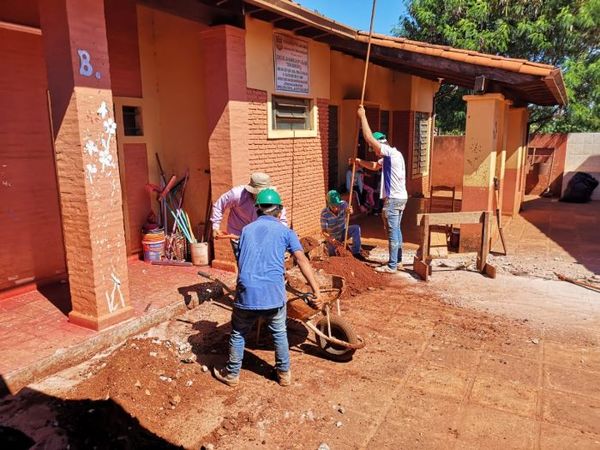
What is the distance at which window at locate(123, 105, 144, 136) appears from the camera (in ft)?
23.1

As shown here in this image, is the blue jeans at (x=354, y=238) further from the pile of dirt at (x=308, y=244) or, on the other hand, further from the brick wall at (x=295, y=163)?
the brick wall at (x=295, y=163)

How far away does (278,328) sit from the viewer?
13.1ft

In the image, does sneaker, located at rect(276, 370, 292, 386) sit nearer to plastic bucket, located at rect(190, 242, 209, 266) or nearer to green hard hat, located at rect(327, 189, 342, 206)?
plastic bucket, located at rect(190, 242, 209, 266)

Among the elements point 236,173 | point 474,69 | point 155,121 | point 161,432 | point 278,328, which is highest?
point 474,69

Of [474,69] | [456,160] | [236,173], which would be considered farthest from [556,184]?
[236,173]

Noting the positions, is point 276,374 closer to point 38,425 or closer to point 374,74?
point 38,425

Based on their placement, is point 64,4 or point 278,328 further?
point 64,4

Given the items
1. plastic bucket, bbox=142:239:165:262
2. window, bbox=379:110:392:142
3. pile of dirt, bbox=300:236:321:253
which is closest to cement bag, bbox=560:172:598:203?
window, bbox=379:110:392:142

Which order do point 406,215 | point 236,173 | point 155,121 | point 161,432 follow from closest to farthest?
point 161,432 < point 236,173 < point 155,121 < point 406,215

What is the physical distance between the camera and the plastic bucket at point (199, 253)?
7.21 meters

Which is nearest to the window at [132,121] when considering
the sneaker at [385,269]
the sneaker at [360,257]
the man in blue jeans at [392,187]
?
the man in blue jeans at [392,187]

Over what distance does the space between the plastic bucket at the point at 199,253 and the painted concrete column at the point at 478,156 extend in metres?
4.45

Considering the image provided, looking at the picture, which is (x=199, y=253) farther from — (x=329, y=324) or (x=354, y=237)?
(x=329, y=324)

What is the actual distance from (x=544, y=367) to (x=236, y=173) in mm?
4511
